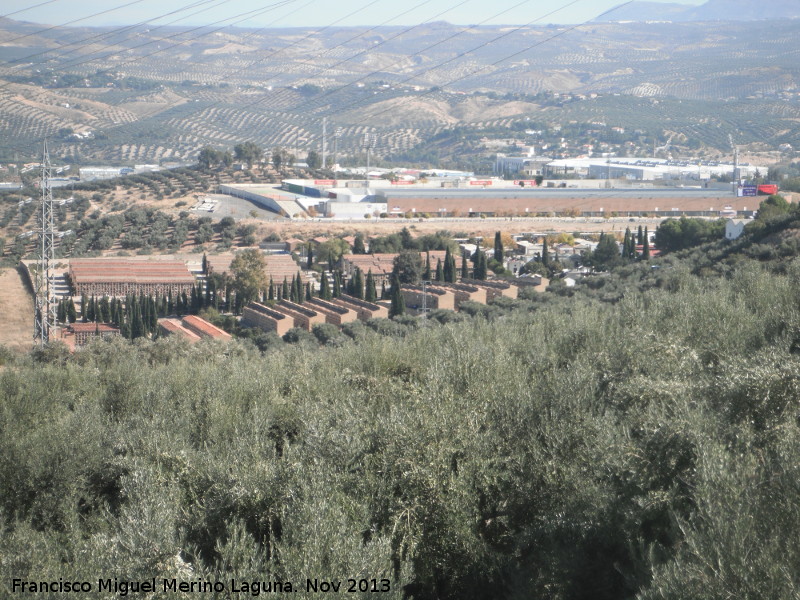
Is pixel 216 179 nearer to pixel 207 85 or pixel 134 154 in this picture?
pixel 134 154

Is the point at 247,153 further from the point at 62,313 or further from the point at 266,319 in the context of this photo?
the point at 266,319

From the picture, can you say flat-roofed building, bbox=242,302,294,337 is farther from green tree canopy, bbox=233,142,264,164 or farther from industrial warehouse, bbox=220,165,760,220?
green tree canopy, bbox=233,142,264,164

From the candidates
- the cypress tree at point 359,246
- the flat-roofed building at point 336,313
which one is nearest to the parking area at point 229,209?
the cypress tree at point 359,246

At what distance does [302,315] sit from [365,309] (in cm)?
136

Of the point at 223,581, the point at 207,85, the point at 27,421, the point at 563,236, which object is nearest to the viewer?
the point at 223,581

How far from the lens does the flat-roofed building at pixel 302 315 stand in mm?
18031

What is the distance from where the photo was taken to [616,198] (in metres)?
41.9


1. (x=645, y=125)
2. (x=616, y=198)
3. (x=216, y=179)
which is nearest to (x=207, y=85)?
(x=645, y=125)

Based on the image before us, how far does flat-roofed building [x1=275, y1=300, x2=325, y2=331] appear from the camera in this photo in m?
18.0

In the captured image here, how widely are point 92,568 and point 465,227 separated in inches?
1308

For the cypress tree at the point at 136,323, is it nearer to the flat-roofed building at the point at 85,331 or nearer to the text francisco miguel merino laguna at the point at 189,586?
the flat-roofed building at the point at 85,331

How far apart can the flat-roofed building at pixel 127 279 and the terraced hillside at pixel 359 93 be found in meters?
27.8

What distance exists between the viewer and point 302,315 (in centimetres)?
1847

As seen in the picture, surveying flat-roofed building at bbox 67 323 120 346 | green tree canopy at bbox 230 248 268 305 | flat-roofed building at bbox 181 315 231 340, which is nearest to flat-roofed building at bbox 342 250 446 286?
green tree canopy at bbox 230 248 268 305
